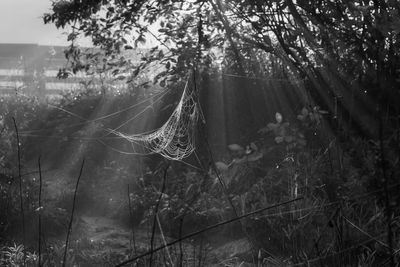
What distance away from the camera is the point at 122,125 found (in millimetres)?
7098

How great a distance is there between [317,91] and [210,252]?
82.8 inches

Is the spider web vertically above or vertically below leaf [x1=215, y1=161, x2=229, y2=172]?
above

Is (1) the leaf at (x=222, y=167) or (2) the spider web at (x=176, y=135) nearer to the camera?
(1) the leaf at (x=222, y=167)

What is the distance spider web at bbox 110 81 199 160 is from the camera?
580cm

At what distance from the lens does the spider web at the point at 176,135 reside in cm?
580

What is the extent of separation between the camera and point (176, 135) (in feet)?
19.7

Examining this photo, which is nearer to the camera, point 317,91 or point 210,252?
point 210,252

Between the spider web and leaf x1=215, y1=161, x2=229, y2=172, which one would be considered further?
the spider web

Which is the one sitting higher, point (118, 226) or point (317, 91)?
point (317, 91)

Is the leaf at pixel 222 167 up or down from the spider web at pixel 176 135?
down

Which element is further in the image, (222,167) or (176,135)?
(176,135)

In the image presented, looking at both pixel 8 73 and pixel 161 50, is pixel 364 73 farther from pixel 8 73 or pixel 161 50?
pixel 8 73

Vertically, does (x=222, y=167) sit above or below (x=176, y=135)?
below

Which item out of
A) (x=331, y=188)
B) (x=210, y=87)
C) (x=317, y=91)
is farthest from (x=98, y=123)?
(x=331, y=188)
